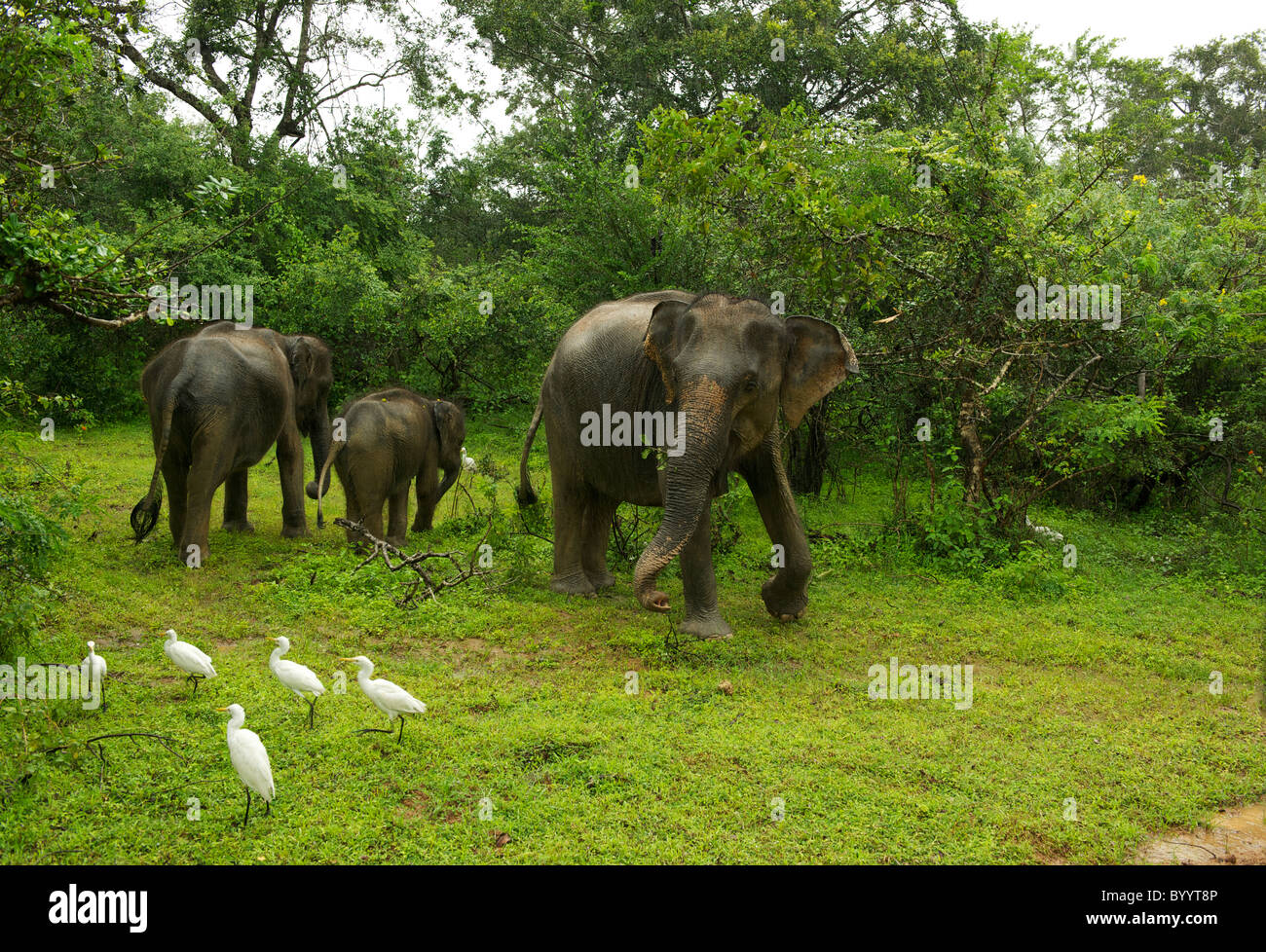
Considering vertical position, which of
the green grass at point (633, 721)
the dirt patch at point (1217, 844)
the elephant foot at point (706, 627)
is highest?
the elephant foot at point (706, 627)

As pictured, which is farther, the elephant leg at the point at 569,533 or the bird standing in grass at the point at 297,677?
the elephant leg at the point at 569,533

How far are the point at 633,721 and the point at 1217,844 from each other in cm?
340

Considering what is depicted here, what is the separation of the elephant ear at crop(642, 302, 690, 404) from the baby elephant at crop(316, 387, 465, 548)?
163 inches

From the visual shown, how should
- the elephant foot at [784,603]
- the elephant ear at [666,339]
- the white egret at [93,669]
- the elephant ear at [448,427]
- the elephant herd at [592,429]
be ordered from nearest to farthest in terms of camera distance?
the white egret at [93,669]
the elephant herd at [592,429]
the elephant ear at [666,339]
the elephant foot at [784,603]
the elephant ear at [448,427]

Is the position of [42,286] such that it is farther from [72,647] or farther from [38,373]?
[38,373]

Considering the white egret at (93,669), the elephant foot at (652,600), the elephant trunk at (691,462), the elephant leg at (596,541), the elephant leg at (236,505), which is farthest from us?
the elephant leg at (236,505)

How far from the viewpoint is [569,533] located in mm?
10164

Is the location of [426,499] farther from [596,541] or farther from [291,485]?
[596,541]

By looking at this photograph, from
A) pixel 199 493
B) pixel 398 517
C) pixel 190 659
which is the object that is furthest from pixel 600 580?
pixel 190 659

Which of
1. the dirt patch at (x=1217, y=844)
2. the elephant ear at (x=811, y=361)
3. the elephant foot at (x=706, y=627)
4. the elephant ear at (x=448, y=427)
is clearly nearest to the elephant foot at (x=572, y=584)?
the elephant foot at (x=706, y=627)

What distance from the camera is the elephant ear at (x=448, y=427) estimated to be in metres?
12.3

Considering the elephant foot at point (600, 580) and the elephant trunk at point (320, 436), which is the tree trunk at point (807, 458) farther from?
the elephant trunk at point (320, 436)

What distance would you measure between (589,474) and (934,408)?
16.8 feet

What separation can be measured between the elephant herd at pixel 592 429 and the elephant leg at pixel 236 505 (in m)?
0.02
